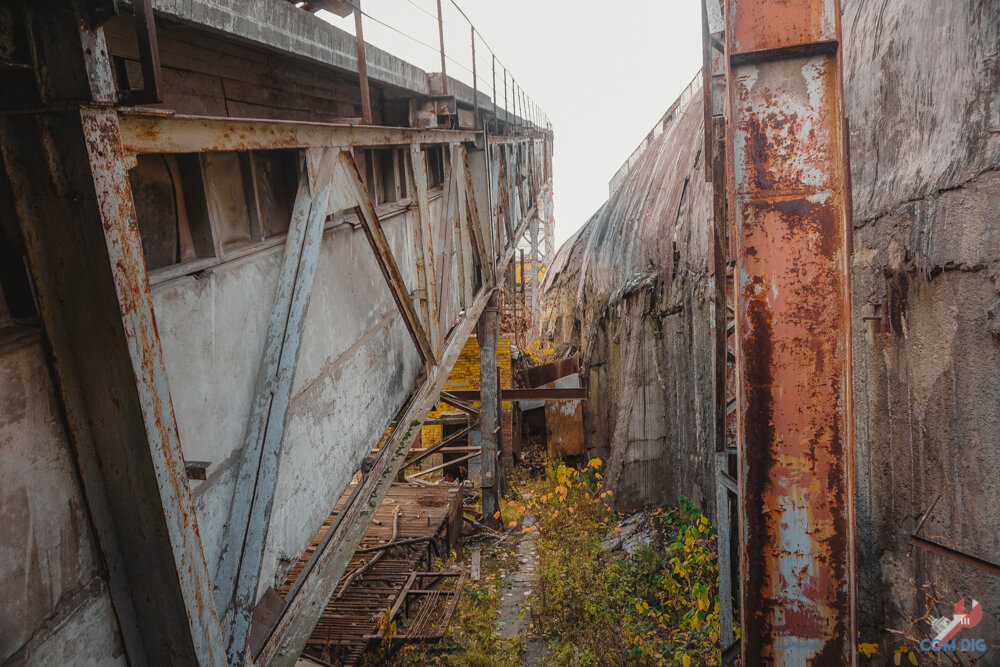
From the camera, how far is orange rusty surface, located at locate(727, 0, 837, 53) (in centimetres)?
162

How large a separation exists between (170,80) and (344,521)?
225 cm

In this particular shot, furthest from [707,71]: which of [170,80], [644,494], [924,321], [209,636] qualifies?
[644,494]

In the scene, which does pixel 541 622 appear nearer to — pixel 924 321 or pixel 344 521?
pixel 344 521

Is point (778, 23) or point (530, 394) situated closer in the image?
point (778, 23)

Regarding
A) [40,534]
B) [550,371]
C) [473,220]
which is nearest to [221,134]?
[40,534]

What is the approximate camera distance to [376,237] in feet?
10.9

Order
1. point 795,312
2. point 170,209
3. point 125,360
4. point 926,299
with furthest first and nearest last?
point 926,299 < point 170,209 < point 795,312 < point 125,360

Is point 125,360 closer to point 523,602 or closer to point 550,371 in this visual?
point 523,602

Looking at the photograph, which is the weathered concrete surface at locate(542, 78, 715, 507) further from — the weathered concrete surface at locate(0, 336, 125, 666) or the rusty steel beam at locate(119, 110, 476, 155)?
the weathered concrete surface at locate(0, 336, 125, 666)

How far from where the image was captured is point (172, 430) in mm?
1552

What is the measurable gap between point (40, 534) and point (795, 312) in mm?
2034

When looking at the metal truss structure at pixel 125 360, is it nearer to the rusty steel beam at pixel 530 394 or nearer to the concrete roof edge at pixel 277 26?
the concrete roof edge at pixel 277 26

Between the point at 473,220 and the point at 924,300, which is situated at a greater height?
the point at 473,220

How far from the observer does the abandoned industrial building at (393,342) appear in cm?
142
